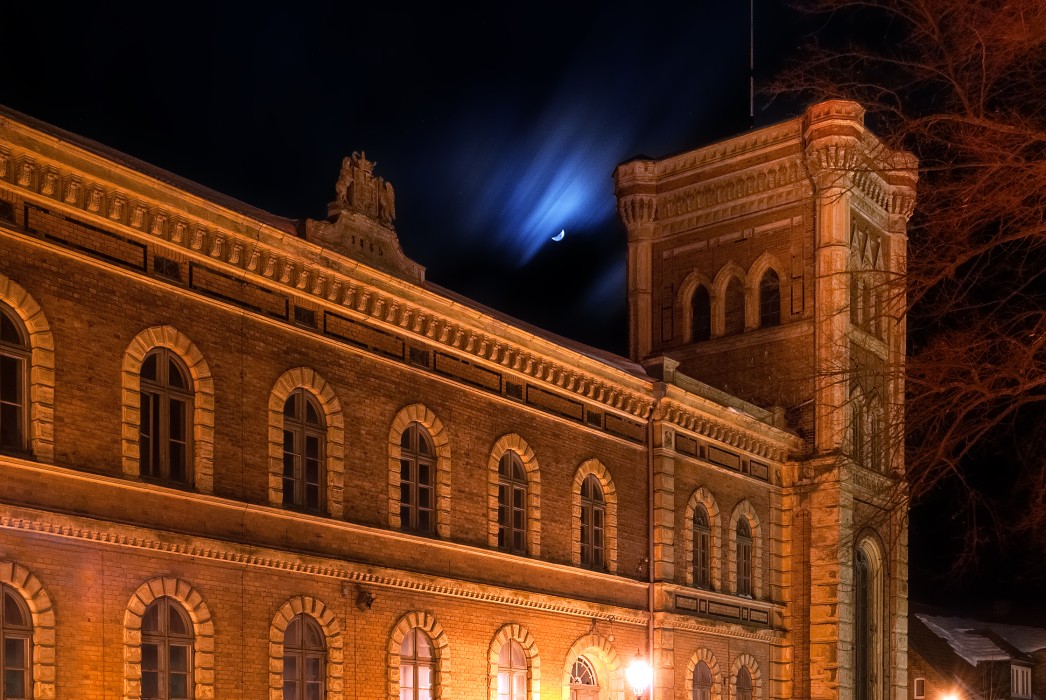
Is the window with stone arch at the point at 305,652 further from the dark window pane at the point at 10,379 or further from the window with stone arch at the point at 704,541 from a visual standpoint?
the window with stone arch at the point at 704,541

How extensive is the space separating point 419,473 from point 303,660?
4214 mm

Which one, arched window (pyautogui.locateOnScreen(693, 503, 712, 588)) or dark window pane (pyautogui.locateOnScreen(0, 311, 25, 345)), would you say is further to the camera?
arched window (pyautogui.locateOnScreen(693, 503, 712, 588))

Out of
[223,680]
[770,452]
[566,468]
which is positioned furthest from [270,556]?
[770,452]

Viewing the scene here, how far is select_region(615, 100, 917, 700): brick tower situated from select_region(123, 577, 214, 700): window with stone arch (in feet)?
50.5

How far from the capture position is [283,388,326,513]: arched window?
22.7 meters

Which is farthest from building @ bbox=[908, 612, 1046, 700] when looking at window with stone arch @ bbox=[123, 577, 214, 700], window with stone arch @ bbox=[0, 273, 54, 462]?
window with stone arch @ bbox=[0, 273, 54, 462]

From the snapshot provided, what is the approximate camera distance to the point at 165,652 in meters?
20.0

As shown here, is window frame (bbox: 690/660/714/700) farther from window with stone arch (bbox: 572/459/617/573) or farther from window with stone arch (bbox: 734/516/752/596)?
window with stone arch (bbox: 572/459/617/573)

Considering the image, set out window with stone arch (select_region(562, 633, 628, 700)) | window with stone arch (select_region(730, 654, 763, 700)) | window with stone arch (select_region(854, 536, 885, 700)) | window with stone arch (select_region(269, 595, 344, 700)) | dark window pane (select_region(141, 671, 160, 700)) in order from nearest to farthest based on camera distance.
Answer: dark window pane (select_region(141, 671, 160, 700)) < window with stone arch (select_region(269, 595, 344, 700)) < window with stone arch (select_region(562, 633, 628, 700)) < window with stone arch (select_region(730, 654, 763, 700)) < window with stone arch (select_region(854, 536, 885, 700))

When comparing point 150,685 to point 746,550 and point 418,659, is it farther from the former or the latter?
point 746,550

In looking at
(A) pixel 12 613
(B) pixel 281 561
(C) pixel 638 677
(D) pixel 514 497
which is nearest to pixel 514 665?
(C) pixel 638 677

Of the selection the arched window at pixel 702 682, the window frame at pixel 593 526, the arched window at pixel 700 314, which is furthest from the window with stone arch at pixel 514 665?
the arched window at pixel 700 314

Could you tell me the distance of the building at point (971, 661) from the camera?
54875 mm

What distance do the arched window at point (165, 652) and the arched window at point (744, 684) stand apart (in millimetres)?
17119
